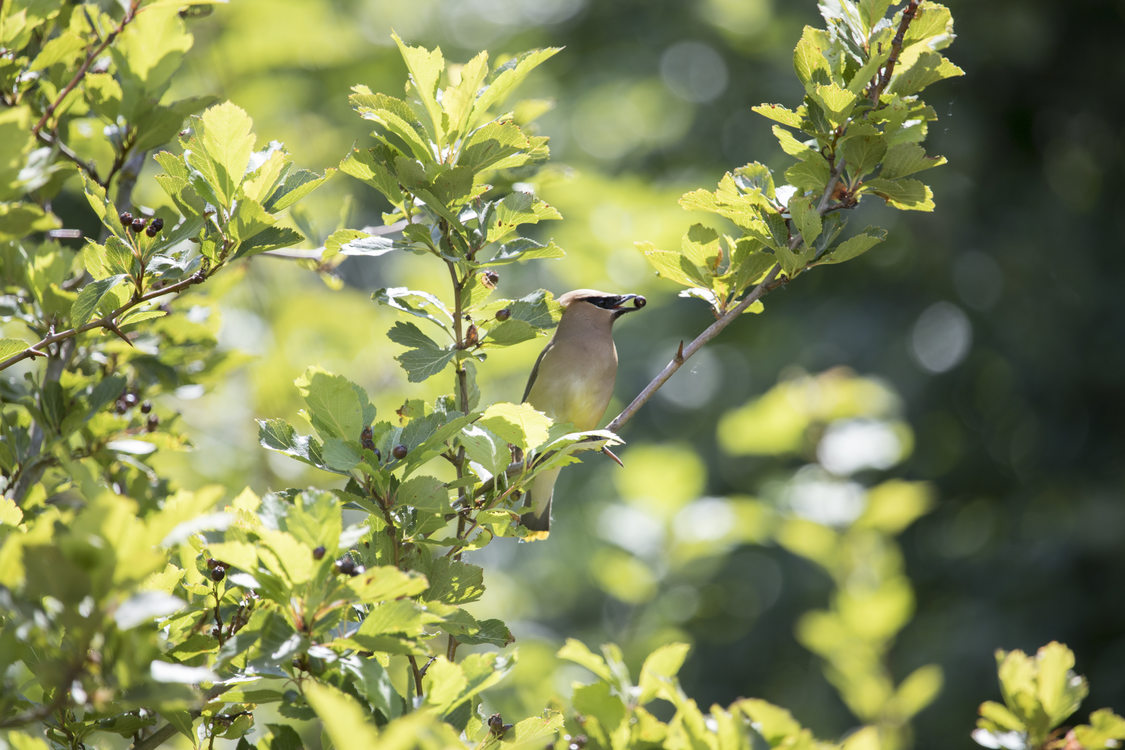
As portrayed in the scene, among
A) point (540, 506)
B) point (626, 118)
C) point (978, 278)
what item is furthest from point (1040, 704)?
point (626, 118)

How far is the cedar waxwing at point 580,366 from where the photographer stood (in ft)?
15.1

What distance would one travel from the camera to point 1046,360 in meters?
8.41

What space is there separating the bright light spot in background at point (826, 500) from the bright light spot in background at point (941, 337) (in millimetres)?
3464

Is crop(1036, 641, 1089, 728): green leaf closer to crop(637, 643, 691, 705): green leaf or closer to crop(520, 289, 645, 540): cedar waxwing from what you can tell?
crop(637, 643, 691, 705): green leaf

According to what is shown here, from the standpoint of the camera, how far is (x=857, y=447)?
5.93 meters

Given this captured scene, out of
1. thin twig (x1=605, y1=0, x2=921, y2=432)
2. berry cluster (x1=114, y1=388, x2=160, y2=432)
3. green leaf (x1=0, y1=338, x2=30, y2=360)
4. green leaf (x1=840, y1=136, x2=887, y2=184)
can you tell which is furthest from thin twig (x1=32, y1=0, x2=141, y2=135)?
green leaf (x1=840, y1=136, x2=887, y2=184)

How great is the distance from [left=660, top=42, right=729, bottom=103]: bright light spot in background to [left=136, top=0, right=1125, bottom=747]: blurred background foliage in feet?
0.14

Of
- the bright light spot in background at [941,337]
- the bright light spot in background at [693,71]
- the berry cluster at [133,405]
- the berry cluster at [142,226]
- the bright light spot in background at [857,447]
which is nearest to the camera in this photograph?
the berry cluster at [142,226]

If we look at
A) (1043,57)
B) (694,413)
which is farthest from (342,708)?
(1043,57)

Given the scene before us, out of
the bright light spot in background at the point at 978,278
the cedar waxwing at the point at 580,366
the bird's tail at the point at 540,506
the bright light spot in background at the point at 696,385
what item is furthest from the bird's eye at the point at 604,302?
the bright light spot in background at the point at 978,278

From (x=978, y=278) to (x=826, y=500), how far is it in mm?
4315

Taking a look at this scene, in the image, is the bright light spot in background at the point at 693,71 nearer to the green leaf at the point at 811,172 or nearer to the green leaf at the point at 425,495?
the green leaf at the point at 811,172

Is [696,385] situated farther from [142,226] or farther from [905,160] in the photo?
[142,226]

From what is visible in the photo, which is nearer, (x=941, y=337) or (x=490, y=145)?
(x=490, y=145)
